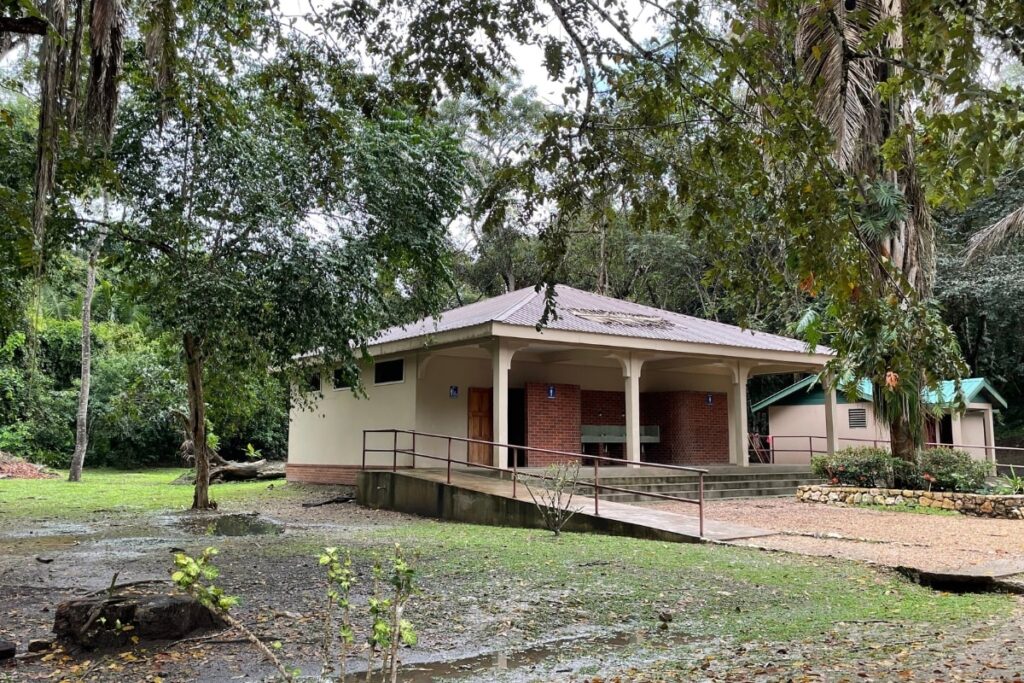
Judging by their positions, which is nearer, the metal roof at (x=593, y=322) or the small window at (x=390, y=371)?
the metal roof at (x=593, y=322)

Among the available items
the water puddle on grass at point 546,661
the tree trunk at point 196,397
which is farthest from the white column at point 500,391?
the water puddle on grass at point 546,661

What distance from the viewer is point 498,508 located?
42.4 ft

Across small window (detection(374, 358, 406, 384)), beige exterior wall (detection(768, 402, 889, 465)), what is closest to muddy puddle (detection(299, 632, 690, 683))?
small window (detection(374, 358, 406, 384))

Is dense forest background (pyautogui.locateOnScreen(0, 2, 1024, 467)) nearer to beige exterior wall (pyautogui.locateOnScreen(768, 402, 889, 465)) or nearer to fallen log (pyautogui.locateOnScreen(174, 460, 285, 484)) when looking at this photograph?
fallen log (pyautogui.locateOnScreen(174, 460, 285, 484))

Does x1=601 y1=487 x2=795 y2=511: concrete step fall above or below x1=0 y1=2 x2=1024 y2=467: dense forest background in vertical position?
below

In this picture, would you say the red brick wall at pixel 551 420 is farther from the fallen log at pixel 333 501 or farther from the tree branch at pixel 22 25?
the tree branch at pixel 22 25

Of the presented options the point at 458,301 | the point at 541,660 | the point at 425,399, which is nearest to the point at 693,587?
the point at 541,660

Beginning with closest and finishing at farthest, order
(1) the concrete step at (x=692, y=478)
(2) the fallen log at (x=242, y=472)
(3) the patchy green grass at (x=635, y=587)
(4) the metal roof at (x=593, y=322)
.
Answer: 1. (3) the patchy green grass at (x=635, y=587)
2. (1) the concrete step at (x=692, y=478)
3. (4) the metal roof at (x=593, y=322)
4. (2) the fallen log at (x=242, y=472)

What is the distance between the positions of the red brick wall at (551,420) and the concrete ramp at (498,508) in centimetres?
259

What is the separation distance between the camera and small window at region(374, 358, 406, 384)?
60.4 ft

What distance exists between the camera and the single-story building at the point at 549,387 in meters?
16.5

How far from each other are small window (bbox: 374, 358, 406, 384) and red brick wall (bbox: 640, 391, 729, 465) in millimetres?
6851

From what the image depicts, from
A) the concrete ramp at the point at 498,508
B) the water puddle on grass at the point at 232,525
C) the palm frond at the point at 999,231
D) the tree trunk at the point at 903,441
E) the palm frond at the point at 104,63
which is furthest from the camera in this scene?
the palm frond at the point at 999,231

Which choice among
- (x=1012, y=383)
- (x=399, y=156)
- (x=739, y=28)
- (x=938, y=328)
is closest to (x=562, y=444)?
(x=399, y=156)
